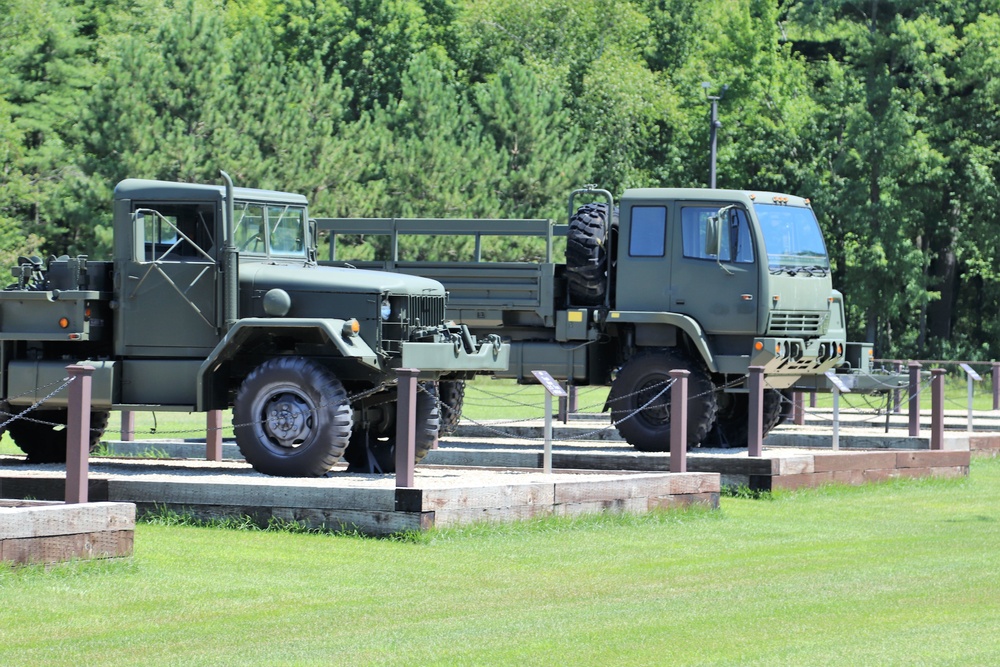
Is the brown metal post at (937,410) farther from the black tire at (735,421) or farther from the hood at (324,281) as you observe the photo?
the hood at (324,281)

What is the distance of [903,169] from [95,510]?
1847 inches

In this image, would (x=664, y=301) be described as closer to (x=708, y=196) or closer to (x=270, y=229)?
(x=708, y=196)

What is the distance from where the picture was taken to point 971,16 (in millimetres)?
56562

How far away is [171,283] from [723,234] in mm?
7223

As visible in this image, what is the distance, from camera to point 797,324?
21203mm

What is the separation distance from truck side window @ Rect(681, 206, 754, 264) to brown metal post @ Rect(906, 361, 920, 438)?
3.63 m

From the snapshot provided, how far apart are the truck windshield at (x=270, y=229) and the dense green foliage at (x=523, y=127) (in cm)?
1990

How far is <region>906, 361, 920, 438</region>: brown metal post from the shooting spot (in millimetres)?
23188

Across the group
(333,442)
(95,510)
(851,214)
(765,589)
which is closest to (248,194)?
(333,442)

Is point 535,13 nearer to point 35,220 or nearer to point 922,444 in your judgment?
point 35,220

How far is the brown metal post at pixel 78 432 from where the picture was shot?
12.3m

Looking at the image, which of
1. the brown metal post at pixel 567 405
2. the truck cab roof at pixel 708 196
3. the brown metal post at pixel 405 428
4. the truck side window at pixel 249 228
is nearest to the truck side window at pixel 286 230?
the truck side window at pixel 249 228

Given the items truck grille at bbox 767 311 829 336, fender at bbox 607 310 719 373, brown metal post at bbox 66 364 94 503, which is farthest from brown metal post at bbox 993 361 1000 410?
brown metal post at bbox 66 364 94 503

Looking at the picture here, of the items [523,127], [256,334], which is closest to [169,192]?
[256,334]
